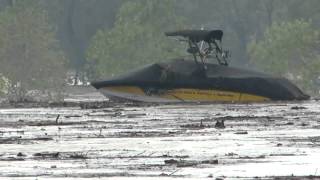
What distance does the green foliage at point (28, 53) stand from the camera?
73000mm

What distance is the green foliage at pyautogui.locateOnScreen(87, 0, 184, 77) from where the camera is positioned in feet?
292

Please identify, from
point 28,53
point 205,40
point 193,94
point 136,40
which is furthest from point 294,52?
point 193,94

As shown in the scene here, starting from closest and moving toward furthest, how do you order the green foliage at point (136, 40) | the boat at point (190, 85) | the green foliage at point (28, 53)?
the boat at point (190, 85), the green foliage at point (28, 53), the green foliage at point (136, 40)

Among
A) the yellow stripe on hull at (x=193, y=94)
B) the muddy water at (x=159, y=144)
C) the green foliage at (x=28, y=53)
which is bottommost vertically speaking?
the muddy water at (x=159, y=144)

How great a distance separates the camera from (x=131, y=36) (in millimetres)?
89812

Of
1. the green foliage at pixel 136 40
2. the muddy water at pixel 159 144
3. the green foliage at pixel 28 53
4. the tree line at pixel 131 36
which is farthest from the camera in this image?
the green foliage at pixel 136 40

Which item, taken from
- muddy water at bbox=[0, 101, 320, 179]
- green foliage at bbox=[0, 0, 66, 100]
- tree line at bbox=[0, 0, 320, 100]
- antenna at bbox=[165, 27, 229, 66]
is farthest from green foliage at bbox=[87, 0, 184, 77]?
muddy water at bbox=[0, 101, 320, 179]

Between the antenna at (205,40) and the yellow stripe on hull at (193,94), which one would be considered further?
the antenna at (205,40)

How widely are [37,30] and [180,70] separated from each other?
3908 cm

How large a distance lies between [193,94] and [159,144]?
19.8 m

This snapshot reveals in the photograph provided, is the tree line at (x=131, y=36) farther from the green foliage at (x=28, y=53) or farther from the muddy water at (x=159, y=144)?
the muddy water at (x=159, y=144)

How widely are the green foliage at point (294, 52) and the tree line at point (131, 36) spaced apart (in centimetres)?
5

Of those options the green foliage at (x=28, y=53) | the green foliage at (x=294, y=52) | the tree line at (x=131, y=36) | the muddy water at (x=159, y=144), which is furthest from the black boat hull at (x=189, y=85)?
the green foliage at (x=294, y=52)

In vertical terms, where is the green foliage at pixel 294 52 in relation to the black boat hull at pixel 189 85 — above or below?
above
